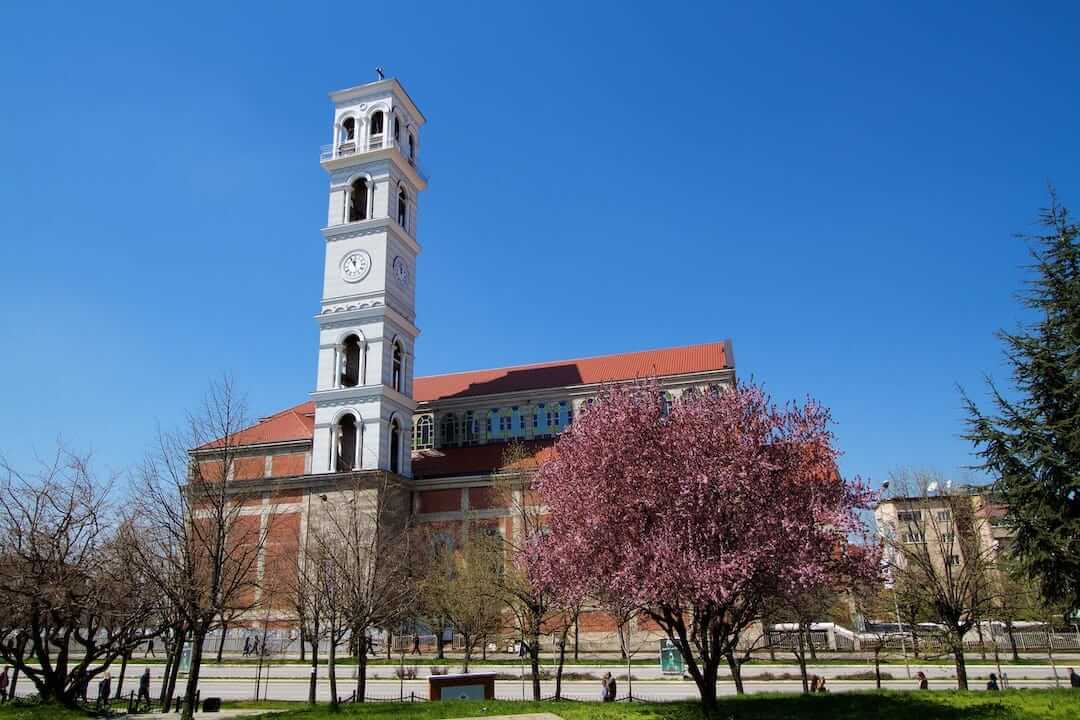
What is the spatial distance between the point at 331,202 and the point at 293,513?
20.9 meters

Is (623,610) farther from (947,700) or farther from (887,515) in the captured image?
(887,515)

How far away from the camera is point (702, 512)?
611 inches

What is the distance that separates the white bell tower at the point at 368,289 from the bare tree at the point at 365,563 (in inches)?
88.8

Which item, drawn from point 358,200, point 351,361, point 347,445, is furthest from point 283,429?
point 358,200

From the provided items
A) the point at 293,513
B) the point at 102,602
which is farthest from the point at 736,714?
the point at 293,513

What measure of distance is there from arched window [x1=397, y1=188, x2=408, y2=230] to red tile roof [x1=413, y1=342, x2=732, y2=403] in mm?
13610

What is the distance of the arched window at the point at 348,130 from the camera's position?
5300 cm

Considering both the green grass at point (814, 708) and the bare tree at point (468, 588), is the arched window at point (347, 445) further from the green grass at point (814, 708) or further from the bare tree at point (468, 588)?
the green grass at point (814, 708)

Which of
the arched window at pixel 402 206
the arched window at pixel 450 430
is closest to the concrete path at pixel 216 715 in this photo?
the arched window at pixel 450 430

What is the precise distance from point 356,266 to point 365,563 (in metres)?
21.7

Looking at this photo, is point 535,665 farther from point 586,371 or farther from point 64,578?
point 586,371

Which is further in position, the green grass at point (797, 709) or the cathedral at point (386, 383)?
the cathedral at point (386, 383)

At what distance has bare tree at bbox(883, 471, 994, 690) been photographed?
87.5 ft

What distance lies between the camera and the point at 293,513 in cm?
4625
